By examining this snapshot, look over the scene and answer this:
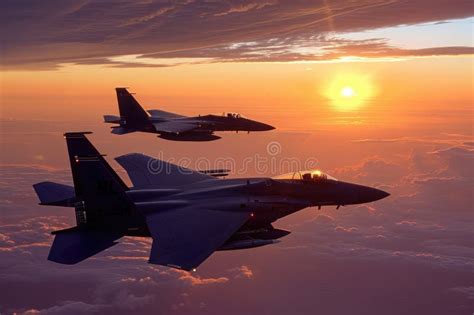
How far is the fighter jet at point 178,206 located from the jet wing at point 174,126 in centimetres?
1906

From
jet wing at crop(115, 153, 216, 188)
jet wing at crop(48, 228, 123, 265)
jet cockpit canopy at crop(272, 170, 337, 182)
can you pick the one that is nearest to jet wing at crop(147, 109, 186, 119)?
jet wing at crop(115, 153, 216, 188)

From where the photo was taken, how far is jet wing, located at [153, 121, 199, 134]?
153ft

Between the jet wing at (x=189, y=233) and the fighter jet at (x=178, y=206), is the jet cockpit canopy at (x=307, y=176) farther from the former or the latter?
the jet wing at (x=189, y=233)

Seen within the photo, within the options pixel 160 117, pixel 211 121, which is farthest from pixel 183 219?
pixel 160 117

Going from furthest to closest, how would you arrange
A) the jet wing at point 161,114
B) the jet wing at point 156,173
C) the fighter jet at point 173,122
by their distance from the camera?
the jet wing at point 161,114, the fighter jet at point 173,122, the jet wing at point 156,173

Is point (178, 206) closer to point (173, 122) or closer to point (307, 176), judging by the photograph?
point (307, 176)

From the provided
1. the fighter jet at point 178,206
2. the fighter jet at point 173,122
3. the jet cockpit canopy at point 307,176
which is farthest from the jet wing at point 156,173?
the fighter jet at point 173,122

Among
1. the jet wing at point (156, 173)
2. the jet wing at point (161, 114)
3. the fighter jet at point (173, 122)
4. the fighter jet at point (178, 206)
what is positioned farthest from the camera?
the jet wing at point (161, 114)

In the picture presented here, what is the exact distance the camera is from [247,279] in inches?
5669

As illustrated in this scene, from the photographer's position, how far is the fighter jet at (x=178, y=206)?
1973 cm

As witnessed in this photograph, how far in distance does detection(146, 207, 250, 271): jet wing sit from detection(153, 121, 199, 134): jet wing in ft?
79.6

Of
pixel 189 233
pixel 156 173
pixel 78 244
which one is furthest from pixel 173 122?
pixel 189 233

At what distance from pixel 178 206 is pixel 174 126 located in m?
26.7

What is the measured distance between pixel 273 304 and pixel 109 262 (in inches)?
2678
